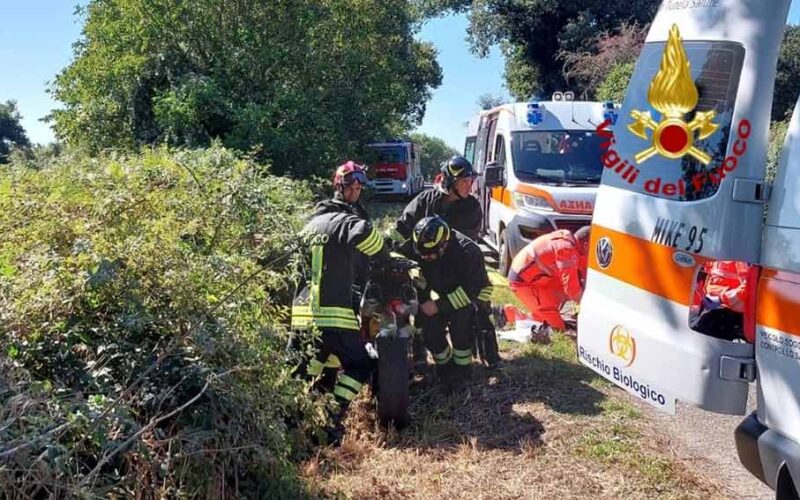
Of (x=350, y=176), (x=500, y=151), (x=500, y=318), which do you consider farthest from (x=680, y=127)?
(x=500, y=151)

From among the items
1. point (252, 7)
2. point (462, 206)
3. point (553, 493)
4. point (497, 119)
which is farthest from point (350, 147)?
point (553, 493)

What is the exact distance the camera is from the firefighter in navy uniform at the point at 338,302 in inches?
168

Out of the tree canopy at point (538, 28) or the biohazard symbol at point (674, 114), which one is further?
the tree canopy at point (538, 28)

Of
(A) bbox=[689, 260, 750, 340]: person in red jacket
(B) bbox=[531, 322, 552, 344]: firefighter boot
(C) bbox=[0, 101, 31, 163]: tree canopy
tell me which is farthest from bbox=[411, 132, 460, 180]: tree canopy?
(A) bbox=[689, 260, 750, 340]: person in red jacket

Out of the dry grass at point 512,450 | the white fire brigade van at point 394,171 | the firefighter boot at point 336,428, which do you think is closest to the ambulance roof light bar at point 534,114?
the dry grass at point 512,450

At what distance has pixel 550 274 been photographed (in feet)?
20.3

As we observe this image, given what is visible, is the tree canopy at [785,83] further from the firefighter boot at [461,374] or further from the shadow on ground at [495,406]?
the firefighter boot at [461,374]

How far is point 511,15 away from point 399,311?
21.7 m

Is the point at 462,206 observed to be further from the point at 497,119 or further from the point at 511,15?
the point at 511,15

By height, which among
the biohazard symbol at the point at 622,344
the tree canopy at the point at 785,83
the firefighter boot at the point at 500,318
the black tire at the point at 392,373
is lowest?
the firefighter boot at the point at 500,318

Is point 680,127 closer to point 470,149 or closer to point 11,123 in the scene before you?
point 470,149

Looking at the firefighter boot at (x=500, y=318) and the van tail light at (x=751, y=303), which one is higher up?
the van tail light at (x=751, y=303)

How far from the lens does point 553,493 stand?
3682 millimetres

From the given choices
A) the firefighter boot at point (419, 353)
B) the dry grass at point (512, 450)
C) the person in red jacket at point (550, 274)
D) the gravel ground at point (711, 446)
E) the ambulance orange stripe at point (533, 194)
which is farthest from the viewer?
the ambulance orange stripe at point (533, 194)
